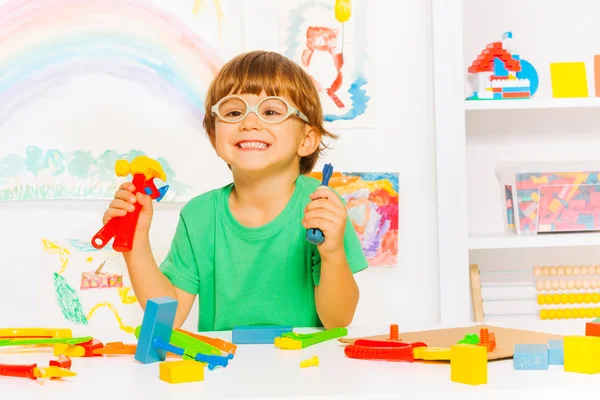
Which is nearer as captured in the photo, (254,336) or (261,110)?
(254,336)

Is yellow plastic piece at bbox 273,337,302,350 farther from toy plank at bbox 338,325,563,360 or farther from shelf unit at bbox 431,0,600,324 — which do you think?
shelf unit at bbox 431,0,600,324

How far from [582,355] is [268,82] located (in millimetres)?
743

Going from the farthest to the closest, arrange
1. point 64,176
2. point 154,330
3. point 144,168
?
point 64,176, point 144,168, point 154,330

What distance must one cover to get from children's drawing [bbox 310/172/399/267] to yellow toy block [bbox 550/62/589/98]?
446 mm

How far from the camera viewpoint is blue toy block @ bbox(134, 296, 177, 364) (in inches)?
26.7

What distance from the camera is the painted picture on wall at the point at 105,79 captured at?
6.03 feet

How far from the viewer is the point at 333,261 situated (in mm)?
1055

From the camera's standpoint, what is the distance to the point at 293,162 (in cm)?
129

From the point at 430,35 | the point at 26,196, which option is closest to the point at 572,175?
the point at 430,35

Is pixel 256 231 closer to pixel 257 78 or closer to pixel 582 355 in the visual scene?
pixel 257 78

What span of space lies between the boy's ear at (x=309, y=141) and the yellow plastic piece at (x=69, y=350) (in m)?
0.64

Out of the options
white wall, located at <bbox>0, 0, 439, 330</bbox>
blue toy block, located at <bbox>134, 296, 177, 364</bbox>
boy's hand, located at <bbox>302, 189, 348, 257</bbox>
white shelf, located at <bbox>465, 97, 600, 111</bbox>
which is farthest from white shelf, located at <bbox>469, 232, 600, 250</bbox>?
blue toy block, located at <bbox>134, 296, 177, 364</bbox>

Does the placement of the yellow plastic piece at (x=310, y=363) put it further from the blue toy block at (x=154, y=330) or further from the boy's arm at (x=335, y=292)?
the boy's arm at (x=335, y=292)

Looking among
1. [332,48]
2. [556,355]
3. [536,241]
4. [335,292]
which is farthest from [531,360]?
[332,48]
